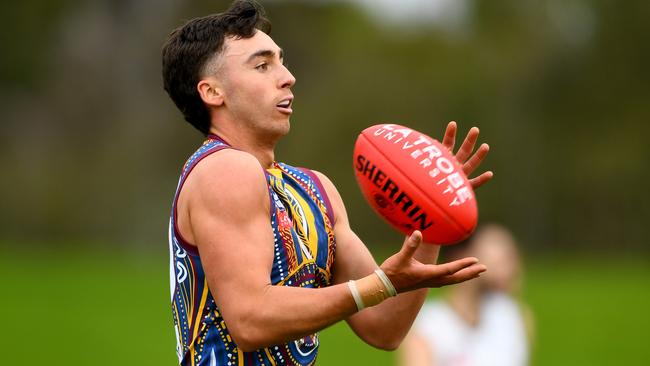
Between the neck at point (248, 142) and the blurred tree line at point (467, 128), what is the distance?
3005 centimetres

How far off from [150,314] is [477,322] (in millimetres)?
14621

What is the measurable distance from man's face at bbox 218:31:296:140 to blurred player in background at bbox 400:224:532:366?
129 inches

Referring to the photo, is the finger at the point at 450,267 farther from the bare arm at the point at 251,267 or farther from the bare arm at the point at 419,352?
the bare arm at the point at 419,352

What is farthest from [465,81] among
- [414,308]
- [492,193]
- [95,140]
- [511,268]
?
[414,308]

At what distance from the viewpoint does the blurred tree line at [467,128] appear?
37.0 meters

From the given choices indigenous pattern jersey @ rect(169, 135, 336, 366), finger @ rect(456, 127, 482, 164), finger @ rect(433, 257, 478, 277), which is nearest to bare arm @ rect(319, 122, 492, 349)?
finger @ rect(456, 127, 482, 164)

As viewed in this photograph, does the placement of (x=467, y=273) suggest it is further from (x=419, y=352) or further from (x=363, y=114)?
(x=363, y=114)

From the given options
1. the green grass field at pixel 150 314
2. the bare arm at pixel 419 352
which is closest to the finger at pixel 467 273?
the bare arm at pixel 419 352

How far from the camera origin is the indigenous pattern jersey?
418 cm

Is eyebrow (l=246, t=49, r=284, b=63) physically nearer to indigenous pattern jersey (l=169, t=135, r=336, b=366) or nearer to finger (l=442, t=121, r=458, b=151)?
indigenous pattern jersey (l=169, t=135, r=336, b=366)

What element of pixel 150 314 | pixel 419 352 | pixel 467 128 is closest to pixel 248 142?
pixel 419 352

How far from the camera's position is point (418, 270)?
12.8ft

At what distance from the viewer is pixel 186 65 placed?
4594 mm

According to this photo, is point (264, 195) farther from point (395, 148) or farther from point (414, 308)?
point (414, 308)
